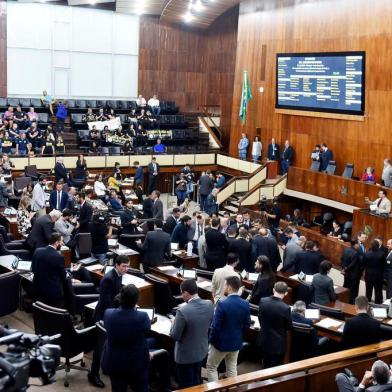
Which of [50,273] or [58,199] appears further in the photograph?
[58,199]

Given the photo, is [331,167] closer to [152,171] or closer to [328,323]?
[152,171]

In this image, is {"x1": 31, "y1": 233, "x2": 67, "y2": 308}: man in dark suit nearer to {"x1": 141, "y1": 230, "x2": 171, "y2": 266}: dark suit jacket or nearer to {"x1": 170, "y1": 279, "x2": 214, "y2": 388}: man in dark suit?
{"x1": 170, "y1": 279, "x2": 214, "y2": 388}: man in dark suit

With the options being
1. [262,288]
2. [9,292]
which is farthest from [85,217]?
[262,288]

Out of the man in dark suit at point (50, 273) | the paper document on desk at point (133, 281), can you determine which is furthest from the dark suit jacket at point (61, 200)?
the man in dark suit at point (50, 273)

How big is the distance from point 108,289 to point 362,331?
257cm

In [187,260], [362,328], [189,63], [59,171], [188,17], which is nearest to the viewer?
[362,328]

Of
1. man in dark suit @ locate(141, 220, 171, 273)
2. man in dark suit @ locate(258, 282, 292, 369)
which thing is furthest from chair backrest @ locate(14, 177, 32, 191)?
man in dark suit @ locate(258, 282, 292, 369)

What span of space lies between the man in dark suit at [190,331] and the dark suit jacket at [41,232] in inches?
168

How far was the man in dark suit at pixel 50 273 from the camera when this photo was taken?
7695 millimetres

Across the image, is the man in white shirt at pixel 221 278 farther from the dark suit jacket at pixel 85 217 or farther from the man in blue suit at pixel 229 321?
the dark suit jacket at pixel 85 217

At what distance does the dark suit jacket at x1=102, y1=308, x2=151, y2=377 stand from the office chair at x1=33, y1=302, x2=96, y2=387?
1.29 metres

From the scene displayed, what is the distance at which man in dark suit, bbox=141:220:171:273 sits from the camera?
10.1 meters

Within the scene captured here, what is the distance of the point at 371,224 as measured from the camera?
14.9m

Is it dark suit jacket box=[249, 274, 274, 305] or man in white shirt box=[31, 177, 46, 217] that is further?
man in white shirt box=[31, 177, 46, 217]
